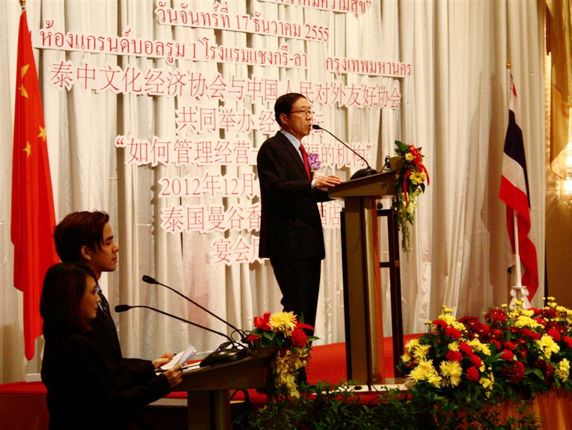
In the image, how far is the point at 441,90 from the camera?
6996mm

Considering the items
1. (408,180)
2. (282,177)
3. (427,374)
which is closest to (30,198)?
(282,177)

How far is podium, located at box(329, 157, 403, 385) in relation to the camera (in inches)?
149

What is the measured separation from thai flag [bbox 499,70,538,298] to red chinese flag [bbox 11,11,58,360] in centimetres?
363

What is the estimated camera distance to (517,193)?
6.85 m

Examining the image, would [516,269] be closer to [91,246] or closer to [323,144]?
[323,144]

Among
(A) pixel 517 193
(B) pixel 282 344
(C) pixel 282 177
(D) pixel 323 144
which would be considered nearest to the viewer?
(B) pixel 282 344

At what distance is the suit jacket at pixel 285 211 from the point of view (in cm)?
401

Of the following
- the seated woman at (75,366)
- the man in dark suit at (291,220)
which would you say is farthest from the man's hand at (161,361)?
the man in dark suit at (291,220)

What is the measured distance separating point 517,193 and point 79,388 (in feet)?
16.2

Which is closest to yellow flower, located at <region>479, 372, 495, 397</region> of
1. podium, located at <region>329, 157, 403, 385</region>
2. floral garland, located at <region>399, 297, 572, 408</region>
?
floral garland, located at <region>399, 297, 572, 408</region>

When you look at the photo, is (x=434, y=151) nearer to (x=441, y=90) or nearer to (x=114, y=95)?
(x=441, y=90)

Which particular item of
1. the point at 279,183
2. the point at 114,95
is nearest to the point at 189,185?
the point at 114,95

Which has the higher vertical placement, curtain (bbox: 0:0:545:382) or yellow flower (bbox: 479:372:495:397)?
curtain (bbox: 0:0:545:382)

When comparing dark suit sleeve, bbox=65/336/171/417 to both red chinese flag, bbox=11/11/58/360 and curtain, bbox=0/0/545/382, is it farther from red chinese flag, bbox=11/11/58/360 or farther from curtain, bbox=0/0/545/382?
curtain, bbox=0/0/545/382
